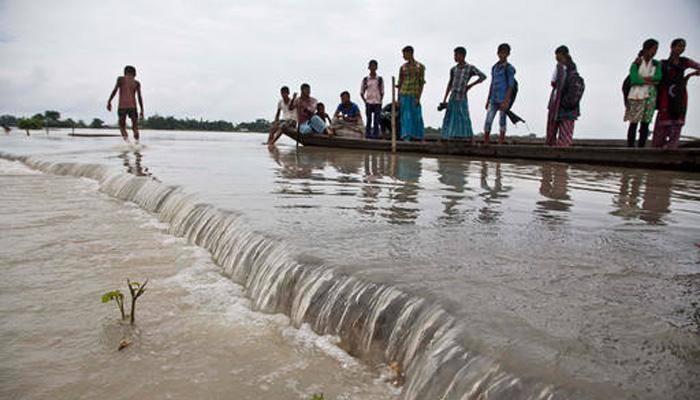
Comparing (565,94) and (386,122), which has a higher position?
(565,94)

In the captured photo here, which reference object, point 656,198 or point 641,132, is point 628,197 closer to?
point 656,198

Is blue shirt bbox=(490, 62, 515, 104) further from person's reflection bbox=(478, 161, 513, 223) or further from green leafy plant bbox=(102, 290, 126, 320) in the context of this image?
green leafy plant bbox=(102, 290, 126, 320)

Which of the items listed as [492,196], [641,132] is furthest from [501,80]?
[492,196]

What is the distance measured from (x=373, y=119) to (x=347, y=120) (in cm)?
140

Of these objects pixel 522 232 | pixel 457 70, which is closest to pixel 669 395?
pixel 522 232

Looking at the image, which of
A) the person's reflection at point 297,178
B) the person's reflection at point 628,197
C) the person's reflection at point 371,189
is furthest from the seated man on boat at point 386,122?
the person's reflection at point 628,197

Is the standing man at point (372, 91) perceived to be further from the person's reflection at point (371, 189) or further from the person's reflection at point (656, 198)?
the person's reflection at point (656, 198)

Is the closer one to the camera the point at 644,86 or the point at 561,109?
the point at 644,86

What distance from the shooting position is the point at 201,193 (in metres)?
4.31

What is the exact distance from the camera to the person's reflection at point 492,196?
3.14 m

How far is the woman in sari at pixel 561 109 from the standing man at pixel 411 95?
278 centimetres

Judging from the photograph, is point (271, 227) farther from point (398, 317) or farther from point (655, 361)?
point (655, 361)

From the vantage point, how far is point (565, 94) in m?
7.52

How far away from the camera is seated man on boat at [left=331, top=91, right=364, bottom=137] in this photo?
12680mm
